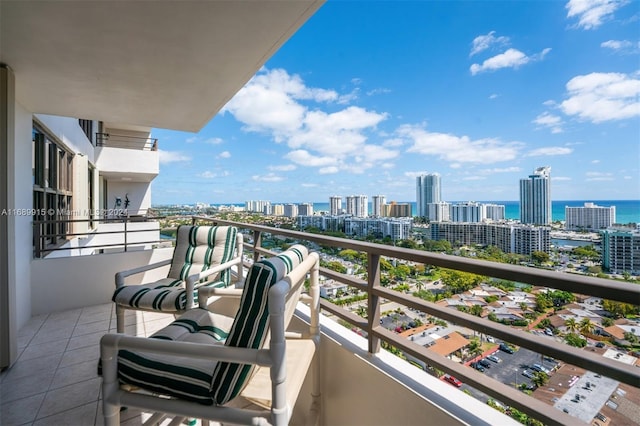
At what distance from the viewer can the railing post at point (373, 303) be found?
62.8 inches

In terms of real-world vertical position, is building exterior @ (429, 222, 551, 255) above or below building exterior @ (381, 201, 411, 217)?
below

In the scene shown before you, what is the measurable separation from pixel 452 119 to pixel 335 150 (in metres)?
10.3

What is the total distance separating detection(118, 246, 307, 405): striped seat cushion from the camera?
1.05m

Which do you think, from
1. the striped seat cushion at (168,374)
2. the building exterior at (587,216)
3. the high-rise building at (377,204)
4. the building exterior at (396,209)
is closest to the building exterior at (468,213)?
the building exterior at (587,216)

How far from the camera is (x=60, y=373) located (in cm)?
239

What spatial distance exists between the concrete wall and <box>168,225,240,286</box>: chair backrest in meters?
1.98

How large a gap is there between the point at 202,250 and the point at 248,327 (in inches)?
92.6

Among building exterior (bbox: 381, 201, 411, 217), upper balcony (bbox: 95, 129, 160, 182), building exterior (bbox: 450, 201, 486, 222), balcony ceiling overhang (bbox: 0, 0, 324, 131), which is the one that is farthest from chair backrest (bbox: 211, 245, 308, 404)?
upper balcony (bbox: 95, 129, 160, 182)

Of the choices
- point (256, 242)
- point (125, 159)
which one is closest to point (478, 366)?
point (256, 242)

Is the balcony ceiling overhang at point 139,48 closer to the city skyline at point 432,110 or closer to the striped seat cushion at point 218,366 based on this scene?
the striped seat cushion at point 218,366

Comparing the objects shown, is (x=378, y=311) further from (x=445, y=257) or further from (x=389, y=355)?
(x=445, y=257)

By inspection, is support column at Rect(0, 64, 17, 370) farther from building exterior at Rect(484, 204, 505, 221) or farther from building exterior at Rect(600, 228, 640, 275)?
building exterior at Rect(484, 204, 505, 221)

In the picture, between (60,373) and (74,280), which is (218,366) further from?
(74,280)

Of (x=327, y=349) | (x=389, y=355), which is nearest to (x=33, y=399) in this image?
(x=327, y=349)
